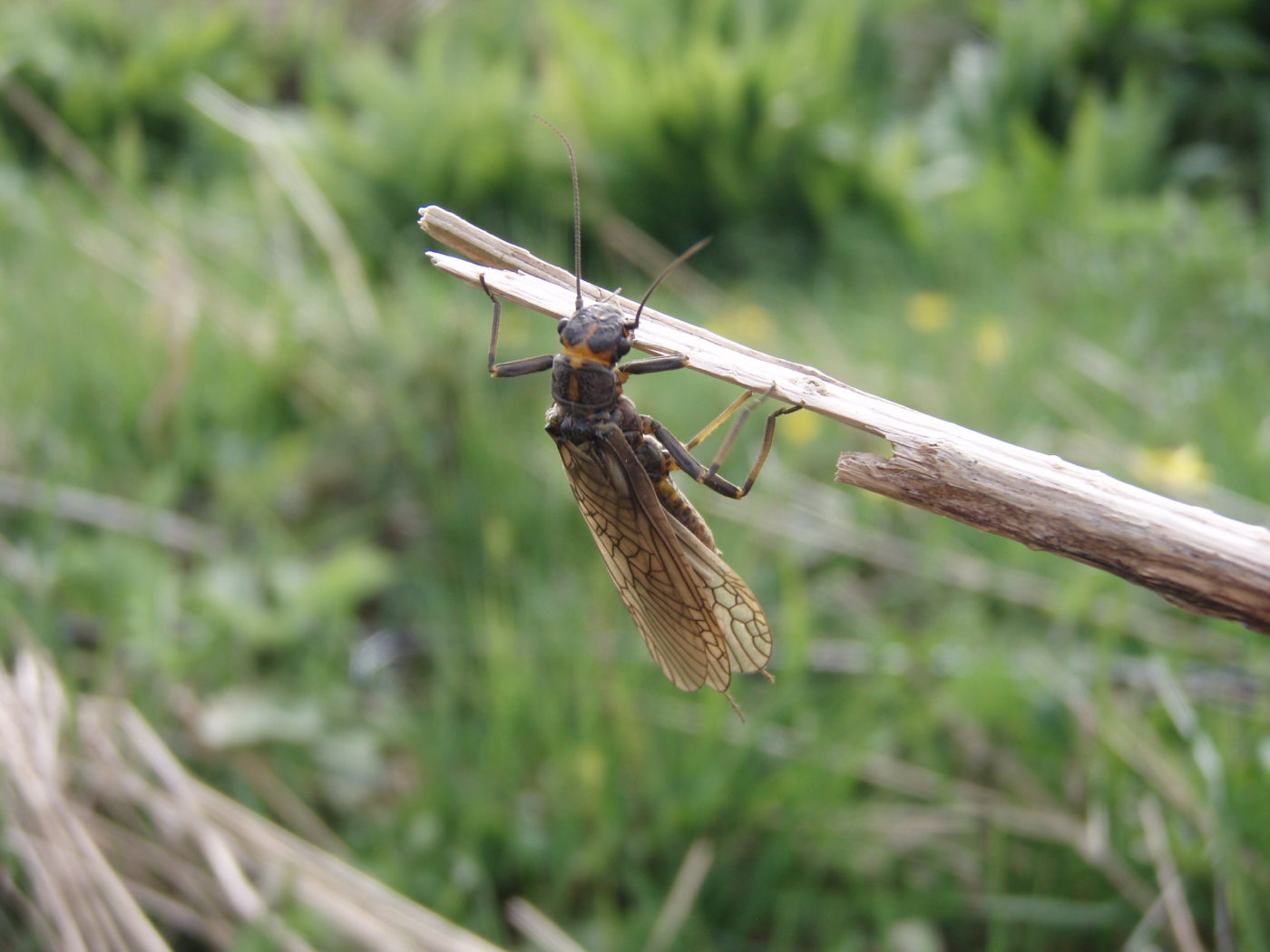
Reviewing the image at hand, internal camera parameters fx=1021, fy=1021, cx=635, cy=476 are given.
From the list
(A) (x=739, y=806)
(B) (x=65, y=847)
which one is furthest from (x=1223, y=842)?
(B) (x=65, y=847)

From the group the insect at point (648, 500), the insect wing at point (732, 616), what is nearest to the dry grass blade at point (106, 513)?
the insect at point (648, 500)

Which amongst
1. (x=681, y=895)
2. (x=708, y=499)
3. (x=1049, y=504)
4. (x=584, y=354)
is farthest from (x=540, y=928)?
(x=1049, y=504)

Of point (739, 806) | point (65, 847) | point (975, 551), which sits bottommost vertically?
point (65, 847)

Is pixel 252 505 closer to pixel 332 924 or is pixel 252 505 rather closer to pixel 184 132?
pixel 332 924

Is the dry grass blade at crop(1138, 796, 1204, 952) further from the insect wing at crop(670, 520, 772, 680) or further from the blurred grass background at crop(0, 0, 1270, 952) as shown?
the insect wing at crop(670, 520, 772, 680)

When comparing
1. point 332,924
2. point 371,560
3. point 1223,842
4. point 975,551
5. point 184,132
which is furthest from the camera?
point 184,132

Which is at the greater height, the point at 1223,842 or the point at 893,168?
the point at 893,168

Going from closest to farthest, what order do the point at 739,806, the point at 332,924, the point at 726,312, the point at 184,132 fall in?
the point at 332,924 < the point at 739,806 < the point at 726,312 < the point at 184,132
